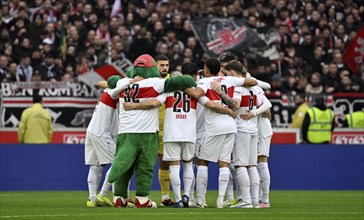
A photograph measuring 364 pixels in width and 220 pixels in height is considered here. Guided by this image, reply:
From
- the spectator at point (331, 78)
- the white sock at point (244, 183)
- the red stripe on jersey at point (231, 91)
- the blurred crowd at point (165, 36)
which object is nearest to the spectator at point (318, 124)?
the blurred crowd at point (165, 36)

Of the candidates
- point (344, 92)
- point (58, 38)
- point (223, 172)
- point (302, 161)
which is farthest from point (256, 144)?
point (58, 38)

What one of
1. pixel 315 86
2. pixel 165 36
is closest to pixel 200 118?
pixel 315 86

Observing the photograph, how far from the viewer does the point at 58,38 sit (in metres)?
32.3

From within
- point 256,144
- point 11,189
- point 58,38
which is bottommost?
point 11,189

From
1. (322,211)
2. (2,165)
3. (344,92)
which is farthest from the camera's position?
(344,92)

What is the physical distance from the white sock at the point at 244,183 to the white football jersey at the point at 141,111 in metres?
1.76

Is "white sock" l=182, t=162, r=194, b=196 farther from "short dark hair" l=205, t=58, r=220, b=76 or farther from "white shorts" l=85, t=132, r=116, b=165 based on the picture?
"short dark hair" l=205, t=58, r=220, b=76

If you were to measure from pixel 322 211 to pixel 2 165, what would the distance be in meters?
10.4

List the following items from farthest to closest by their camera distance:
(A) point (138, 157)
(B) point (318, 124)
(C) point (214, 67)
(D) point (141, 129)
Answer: (B) point (318, 124) < (C) point (214, 67) < (A) point (138, 157) < (D) point (141, 129)

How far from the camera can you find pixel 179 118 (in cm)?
1892

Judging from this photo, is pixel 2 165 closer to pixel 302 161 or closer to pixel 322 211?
pixel 302 161

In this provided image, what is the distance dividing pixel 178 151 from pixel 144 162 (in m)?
0.82

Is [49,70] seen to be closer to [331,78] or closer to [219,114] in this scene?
[331,78]

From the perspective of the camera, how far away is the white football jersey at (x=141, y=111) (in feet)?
60.3
